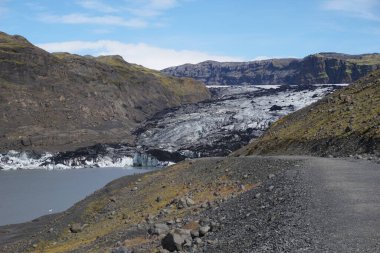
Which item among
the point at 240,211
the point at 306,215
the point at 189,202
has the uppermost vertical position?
the point at 306,215

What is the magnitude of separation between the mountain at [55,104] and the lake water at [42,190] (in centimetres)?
3024

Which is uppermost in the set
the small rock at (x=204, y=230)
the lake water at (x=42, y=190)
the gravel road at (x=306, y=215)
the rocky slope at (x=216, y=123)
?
the gravel road at (x=306, y=215)

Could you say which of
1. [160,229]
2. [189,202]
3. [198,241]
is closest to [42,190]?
[189,202]

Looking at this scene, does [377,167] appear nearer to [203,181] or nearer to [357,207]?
[357,207]

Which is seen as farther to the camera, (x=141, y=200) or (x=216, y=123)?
(x=216, y=123)

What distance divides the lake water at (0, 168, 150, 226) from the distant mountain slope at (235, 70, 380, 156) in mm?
31522

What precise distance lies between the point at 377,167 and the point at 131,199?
18.5m

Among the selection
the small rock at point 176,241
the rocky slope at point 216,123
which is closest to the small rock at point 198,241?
the small rock at point 176,241

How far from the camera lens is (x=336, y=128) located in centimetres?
3753

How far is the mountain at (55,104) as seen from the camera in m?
153

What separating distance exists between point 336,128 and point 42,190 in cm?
6097

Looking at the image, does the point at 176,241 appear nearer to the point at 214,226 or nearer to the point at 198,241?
the point at 198,241

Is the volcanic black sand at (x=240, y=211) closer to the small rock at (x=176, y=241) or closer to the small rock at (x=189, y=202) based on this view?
the small rock at (x=189, y=202)

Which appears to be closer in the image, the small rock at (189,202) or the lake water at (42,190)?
A: the small rock at (189,202)
